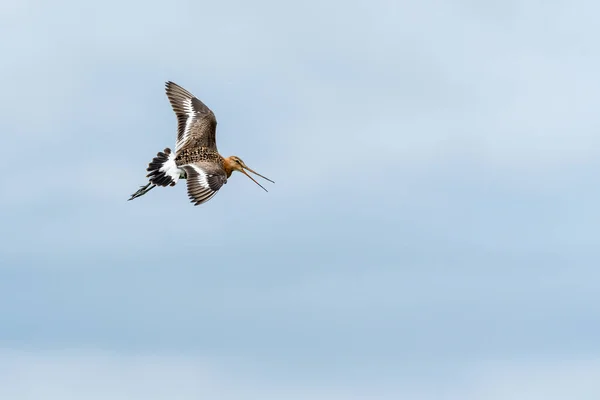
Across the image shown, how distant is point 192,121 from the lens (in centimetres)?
5397

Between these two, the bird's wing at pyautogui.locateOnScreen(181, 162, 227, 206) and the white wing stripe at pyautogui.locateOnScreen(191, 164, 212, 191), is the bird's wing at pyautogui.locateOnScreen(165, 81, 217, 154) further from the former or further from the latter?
the white wing stripe at pyautogui.locateOnScreen(191, 164, 212, 191)

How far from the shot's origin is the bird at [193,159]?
4550 centimetres

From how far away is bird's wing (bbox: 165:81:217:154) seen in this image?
5281 centimetres

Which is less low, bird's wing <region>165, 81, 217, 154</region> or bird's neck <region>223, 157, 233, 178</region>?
bird's wing <region>165, 81, 217, 154</region>

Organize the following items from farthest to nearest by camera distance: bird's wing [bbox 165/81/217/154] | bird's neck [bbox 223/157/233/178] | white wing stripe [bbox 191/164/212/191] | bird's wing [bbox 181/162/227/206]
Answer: bird's wing [bbox 165/81/217/154] → bird's neck [bbox 223/157/233/178] → white wing stripe [bbox 191/164/212/191] → bird's wing [bbox 181/162/227/206]

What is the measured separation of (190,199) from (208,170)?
5403mm

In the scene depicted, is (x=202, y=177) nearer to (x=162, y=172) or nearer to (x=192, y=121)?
(x=162, y=172)

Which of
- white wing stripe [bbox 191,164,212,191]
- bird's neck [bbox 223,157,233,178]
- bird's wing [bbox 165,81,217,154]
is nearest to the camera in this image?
white wing stripe [bbox 191,164,212,191]

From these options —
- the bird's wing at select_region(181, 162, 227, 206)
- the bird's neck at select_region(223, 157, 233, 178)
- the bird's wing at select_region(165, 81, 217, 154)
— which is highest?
the bird's wing at select_region(165, 81, 217, 154)

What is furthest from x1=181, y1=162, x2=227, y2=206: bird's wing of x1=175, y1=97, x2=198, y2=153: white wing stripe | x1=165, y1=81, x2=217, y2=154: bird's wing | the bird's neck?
x1=175, y1=97, x2=198, y2=153: white wing stripe

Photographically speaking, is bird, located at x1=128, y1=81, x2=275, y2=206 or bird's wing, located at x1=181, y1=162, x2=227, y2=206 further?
bird, located at x1=128, y1=81, x2=275, y2=206

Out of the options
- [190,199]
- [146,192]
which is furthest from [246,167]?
[190,199]

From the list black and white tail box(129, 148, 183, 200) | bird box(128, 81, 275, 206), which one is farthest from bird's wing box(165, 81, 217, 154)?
black and white tail box(129, 148, 183, 200)

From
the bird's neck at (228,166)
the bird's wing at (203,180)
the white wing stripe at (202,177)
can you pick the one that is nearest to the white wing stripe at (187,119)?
the bird's neck at (228,166)
